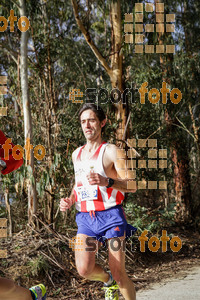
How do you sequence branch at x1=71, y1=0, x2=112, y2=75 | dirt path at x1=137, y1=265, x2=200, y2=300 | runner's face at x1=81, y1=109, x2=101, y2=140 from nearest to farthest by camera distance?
runner's face at x1=81, y1=109, x2=101, y2=140 < dirt path at x1=137, y1=265, x2=200, y2=300 < branch at x1=71, y1=0, x2=112, y2=75

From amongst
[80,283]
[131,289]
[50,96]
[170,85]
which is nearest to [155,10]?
[170,85]

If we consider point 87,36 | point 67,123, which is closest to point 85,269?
point 67,123

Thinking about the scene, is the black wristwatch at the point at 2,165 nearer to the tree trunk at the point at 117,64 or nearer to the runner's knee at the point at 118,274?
the runner's knee at the point at 118,274

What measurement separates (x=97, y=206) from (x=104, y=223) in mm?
150

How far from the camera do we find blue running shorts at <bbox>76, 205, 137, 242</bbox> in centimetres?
315

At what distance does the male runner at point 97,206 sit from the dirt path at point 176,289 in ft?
3.89

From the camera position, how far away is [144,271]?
18.4 ft

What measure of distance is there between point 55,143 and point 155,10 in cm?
428

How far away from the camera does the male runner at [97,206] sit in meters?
3.14

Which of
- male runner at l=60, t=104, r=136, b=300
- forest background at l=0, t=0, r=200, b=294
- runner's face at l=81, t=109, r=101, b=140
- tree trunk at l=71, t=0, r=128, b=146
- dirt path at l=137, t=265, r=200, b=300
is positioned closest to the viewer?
male runner at l=60, t=104, r=136, b=300

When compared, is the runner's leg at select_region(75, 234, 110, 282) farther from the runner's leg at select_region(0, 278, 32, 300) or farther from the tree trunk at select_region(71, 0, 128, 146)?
the tree trunk at select_region(71, 0, 128, 146)

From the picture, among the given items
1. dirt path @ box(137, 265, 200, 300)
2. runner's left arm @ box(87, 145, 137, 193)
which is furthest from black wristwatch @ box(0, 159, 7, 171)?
dirt path @ box(137, 265, 200, 300)

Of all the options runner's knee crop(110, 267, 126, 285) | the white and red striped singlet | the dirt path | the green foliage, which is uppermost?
the white and red striped singlet

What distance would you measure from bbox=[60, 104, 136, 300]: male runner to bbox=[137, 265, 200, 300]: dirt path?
1.19 m
